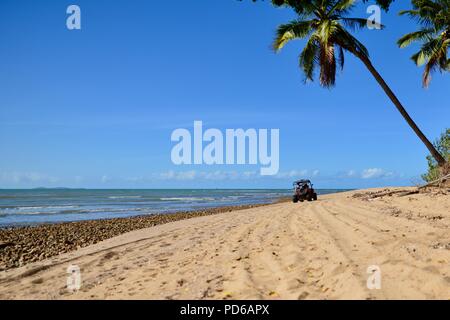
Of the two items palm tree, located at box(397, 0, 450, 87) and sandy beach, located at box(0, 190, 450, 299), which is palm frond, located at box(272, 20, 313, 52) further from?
sandy beach, located at box(0, 190, 450, 299)

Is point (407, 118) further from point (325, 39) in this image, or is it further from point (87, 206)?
point (87, 206)

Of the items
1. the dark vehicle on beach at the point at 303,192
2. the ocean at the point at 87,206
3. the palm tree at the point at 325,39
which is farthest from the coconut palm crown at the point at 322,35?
the ocean at the point at 87,206

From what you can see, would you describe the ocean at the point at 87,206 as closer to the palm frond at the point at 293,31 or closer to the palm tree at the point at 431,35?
the palm frond at the point at 293,31

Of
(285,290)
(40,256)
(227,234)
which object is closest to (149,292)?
(285,290)

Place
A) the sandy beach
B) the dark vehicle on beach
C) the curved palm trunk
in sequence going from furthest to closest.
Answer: the dark vehicle on beach → the curved palm trunk → the sandy beach

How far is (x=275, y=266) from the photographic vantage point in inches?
227

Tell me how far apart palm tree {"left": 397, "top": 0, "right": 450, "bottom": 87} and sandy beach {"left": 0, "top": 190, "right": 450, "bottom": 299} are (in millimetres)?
15527

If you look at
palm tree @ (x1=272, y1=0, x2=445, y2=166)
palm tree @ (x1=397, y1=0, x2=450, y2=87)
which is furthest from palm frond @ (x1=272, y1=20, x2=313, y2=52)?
palm tree @ (x1=397, y1=0, x2=450, y2=87)

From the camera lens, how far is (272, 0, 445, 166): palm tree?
61.4 ft

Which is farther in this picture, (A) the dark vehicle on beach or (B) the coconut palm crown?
(A) the dark vehicle on beach

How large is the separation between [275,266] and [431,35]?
72.0ft

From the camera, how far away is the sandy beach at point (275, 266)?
4570mm

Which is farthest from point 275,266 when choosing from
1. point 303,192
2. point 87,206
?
point 87,206
